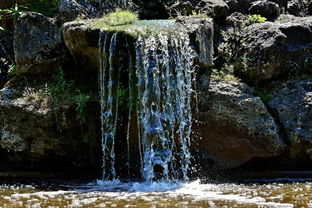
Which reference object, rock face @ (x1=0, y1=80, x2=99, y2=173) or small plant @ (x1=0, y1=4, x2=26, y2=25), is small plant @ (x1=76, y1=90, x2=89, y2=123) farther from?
small plant @ (x1=0, y1=4, x2=26, y2=25)

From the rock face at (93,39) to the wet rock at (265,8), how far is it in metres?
2.03

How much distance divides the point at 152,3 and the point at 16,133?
569 centimetres

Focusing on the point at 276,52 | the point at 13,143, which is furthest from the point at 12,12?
the point at 276,52

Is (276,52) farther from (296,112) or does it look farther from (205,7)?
(205,7)

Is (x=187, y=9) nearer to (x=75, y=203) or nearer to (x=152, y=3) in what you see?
(x=152, y=3)

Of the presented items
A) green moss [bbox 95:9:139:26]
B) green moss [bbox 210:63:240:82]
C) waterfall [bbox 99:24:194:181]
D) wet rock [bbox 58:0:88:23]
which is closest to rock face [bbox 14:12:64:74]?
wet rock [bbox 58:0:88:23]

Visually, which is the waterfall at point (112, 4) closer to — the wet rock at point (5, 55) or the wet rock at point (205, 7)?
the wet rock at point (205, 7)

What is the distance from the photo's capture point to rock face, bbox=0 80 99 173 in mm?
9148

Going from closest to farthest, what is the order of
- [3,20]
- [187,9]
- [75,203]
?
[75,203] → [187,9] → [3,20]

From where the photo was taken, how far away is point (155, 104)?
8.80m

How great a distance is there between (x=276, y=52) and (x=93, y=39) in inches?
155

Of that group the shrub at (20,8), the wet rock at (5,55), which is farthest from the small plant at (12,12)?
the wet rock at (5,55)

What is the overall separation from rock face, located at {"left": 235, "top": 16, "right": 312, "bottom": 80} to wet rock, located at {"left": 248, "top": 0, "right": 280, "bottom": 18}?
1.58m

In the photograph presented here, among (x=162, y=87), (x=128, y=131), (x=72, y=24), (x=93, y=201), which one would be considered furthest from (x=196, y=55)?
(x=93, y=201)
